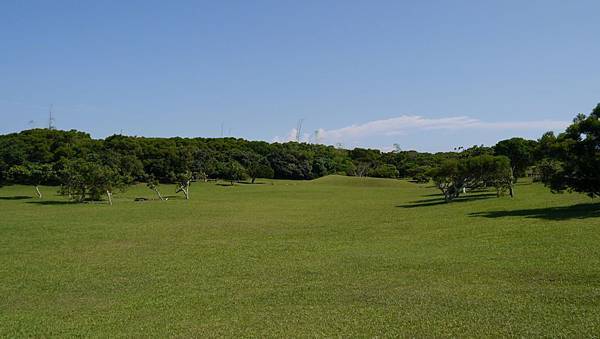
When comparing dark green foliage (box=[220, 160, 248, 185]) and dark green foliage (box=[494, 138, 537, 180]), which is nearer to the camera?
dark green foliage (box=[494, 138, 537, 180])

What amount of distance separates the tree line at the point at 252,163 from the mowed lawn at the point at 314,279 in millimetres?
6970

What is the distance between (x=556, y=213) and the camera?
101 ft

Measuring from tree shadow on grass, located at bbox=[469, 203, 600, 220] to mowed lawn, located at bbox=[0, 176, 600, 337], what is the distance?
183 mm

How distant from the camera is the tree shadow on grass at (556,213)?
28.6m

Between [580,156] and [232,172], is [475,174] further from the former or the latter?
[232,172]

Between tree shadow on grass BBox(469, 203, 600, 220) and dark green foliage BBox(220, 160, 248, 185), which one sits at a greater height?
dark green foliage BBox(220, 160, 248, 185)

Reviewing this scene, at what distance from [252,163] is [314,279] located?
100900 mm

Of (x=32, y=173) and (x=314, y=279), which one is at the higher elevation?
(x=32, y=173)

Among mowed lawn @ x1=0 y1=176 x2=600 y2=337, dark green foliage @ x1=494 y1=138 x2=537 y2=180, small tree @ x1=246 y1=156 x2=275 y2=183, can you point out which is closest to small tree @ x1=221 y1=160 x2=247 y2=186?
small tree @ x1=246 y1=156 x2=275 y2=183

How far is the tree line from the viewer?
35562 millimetres

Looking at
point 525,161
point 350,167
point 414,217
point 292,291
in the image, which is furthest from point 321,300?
point 350,167

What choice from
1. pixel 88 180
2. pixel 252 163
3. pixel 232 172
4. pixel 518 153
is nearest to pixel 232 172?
pixel 232 172

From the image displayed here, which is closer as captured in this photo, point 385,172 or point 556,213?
point 556,213

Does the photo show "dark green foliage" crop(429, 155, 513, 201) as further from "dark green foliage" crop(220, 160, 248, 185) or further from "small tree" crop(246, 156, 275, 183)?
"small tree" crop(246, 156, 275, 183)
